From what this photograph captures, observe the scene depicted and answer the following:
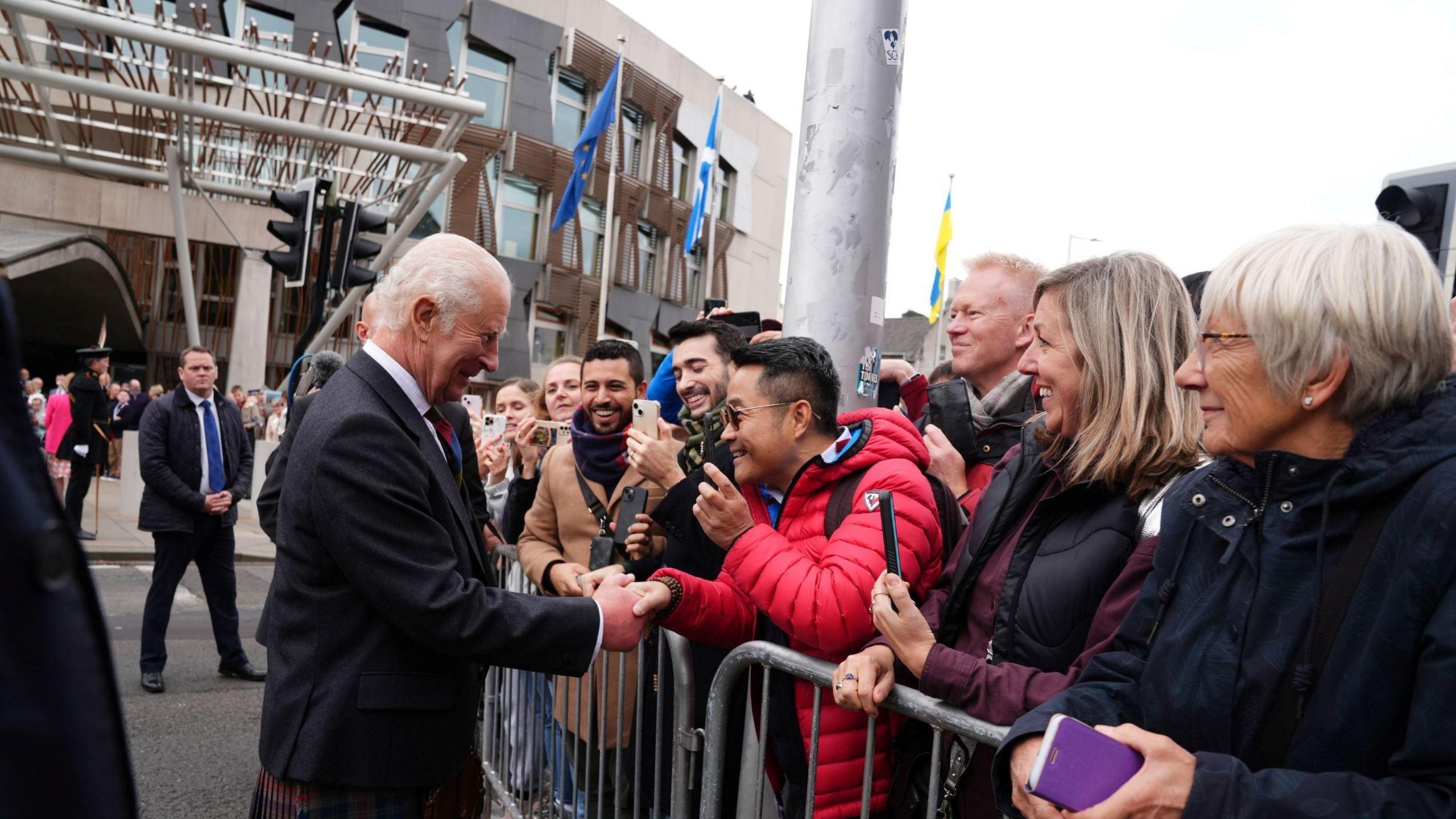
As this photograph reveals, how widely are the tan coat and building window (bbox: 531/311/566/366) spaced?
2743 centimetres

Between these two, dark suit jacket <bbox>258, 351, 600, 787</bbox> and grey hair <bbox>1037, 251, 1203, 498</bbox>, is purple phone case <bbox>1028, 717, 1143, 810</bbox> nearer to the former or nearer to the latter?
grey hair <bbox>1037, 251, 1203, 498</bbox>

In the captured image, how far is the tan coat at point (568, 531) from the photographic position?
3582 mm

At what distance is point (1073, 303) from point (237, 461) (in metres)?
6.59

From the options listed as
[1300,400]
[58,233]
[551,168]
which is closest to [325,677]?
[1300,400]

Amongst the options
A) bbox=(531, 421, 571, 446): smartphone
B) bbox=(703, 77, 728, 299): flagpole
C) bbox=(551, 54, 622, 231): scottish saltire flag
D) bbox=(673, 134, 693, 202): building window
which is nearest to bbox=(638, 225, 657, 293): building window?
bbox=(673, 134, 693, 202): building window

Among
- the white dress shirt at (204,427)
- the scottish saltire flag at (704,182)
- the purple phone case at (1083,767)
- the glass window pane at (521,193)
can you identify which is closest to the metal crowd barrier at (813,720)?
the purple phone case at (1083,767)

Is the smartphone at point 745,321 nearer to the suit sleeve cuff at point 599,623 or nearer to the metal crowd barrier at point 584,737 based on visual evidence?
the metal crowd barrier at point 584,737

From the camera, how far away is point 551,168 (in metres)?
30.6

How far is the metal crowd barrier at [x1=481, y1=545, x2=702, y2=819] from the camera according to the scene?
285 centimetres

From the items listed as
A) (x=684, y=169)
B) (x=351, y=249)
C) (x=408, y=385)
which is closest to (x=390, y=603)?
(x=408, y=385)

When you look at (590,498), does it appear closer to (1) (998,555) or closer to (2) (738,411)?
(2) (738,411)

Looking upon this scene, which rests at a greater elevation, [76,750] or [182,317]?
[182,317]

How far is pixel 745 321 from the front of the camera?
443 cm

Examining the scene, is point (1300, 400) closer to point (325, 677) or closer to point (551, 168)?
point (325, 677)
